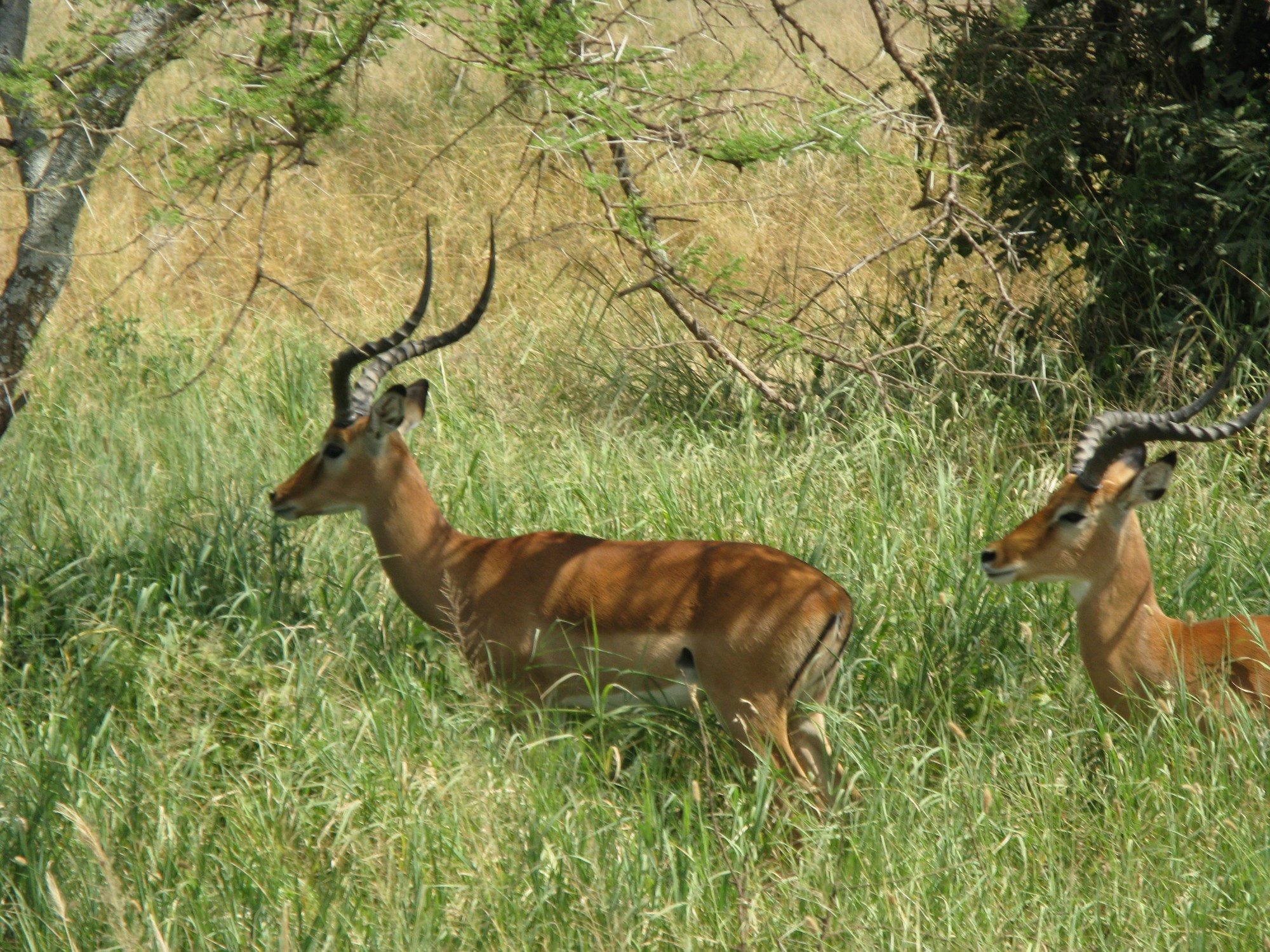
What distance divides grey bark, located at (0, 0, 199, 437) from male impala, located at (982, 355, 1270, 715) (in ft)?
9.19

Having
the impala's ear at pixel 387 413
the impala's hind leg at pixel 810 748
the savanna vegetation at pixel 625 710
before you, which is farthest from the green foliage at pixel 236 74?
the impala's hind leg at pixel 810 748

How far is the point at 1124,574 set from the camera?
3453mm

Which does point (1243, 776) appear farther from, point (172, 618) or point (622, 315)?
point (622, 315)

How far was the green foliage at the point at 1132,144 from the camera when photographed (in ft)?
16.5

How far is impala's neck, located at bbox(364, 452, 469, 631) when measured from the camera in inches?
151

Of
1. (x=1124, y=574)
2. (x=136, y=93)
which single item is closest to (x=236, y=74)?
(x=136, y=93)

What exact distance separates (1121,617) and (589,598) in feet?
4.63

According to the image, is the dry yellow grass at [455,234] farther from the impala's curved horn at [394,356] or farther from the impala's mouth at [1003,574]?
the impala's mouth at [1003,574]

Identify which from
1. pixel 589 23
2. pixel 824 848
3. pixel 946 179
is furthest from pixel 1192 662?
pixel 946 179

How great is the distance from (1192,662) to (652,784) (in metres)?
1.42

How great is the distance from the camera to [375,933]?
2430mm

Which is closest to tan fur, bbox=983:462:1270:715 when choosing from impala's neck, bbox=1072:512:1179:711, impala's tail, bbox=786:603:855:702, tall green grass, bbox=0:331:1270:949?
impala's neck, bbox=1072:512:1179:711

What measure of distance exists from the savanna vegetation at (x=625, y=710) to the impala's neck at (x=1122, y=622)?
0.11 m

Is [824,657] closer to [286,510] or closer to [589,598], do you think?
[589,598]
